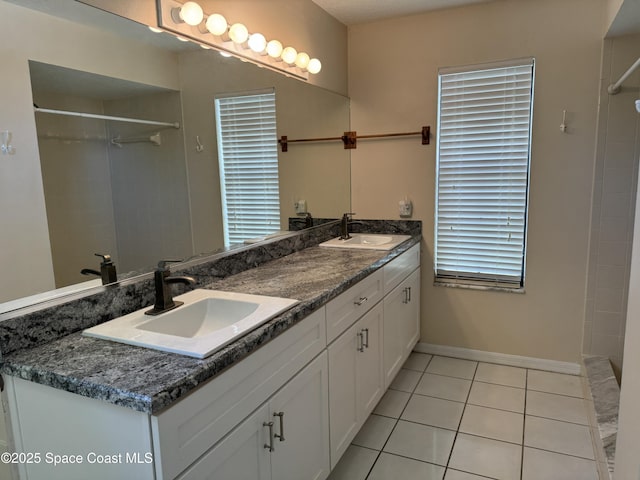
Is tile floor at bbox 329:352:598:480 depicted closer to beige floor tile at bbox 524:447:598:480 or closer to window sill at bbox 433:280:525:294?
beige floor tile at bbox 524:447:598:480

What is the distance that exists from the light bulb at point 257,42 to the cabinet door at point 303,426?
1454 millimetres

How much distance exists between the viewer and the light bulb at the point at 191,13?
1.70m

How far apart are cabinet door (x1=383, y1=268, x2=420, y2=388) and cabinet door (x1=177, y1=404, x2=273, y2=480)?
1.18 meters

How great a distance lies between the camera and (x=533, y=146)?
8.82 ft

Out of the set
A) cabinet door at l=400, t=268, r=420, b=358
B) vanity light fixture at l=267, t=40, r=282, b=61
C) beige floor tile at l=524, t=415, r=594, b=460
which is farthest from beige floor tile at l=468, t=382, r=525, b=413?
vanity light fixture at l=267, t=40, r=282, b=61

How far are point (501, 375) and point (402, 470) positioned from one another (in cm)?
118

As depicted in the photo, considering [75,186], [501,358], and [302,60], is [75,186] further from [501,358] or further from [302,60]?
[501,358]

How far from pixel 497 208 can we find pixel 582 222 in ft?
1.58

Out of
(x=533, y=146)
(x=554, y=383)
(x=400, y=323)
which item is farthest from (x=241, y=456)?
(x=533, y=146)

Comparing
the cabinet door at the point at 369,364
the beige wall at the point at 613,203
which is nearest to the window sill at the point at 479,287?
the beige wall at the point at 613,203

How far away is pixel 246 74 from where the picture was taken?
7.09 feet

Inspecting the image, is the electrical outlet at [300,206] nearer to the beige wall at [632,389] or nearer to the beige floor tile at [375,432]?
the beige floor tile at [375,432]

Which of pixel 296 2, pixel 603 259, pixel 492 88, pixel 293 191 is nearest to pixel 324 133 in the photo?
pixel 293 191

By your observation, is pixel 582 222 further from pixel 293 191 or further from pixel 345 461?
pixel 345 461
